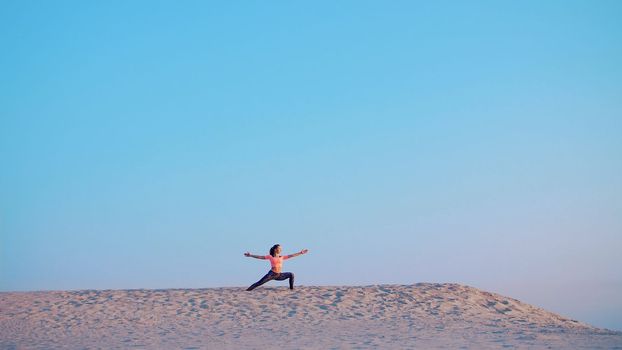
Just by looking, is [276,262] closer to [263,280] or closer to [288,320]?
[263,280]

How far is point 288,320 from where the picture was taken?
18922 mm

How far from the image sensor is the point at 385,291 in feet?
74.7

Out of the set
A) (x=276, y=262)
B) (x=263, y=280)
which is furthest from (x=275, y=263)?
(x=263, y=280)

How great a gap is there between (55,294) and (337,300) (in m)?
10.2

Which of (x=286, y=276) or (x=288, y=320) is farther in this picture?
(x=286, y=276)

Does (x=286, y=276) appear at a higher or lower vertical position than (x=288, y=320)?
higher

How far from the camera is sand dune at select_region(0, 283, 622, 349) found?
15.5m

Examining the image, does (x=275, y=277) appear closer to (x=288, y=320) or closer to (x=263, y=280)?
(x=263, y=280)

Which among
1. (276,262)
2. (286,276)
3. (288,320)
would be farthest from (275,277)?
(288,320)

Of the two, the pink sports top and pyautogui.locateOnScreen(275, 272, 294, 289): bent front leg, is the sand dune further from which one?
the pink sports top

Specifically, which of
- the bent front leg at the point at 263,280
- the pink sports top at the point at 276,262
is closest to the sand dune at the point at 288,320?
the bent front leg at the point at 263,280

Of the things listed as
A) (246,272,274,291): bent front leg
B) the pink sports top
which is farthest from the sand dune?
the pink sports top

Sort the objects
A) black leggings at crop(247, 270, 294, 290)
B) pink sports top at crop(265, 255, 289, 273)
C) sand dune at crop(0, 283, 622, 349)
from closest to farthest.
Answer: sand dune at crop(0, 283, 622, 349) → pink sports top at crop(265, 255, 289, 273) → black leggings at crop(247, 270, 294, 290)

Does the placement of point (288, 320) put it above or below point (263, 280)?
below
